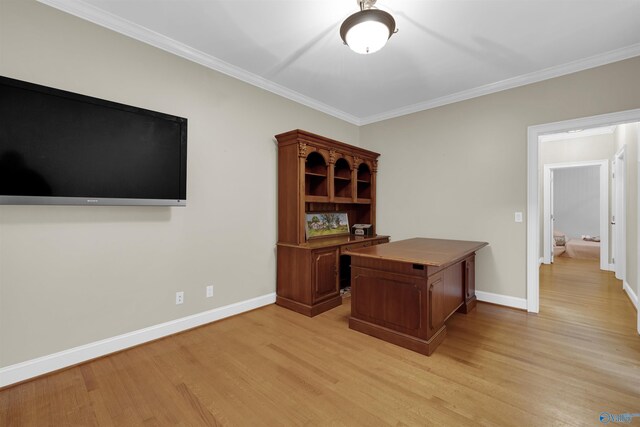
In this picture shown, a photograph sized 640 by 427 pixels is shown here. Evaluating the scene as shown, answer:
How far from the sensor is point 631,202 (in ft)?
11.8

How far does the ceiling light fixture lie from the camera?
1.91 m

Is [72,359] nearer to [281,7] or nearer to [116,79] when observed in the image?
[116,79]

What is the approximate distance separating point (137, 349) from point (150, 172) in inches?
60.8

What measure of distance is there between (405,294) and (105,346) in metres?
2.55

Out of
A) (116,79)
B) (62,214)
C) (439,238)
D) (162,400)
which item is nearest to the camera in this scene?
(162,400)

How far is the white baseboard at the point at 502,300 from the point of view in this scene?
334 cm

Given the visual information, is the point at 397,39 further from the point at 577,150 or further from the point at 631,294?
the point at 577,150

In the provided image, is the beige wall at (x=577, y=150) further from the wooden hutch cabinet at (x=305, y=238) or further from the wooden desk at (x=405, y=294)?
the wooden hutch cabinet at (x=305, y=238)

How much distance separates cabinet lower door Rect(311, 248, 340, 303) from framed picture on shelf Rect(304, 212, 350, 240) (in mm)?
466

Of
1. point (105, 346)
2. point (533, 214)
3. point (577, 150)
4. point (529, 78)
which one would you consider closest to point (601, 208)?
point (577, 150)

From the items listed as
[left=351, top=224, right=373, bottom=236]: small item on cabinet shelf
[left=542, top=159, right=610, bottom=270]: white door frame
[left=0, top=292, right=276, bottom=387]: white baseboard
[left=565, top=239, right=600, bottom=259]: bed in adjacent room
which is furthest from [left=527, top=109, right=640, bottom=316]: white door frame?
[left=565, top=239, right=600, bottom=259]: bed in adjacent room

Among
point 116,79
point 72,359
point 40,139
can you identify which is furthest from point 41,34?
point 72,359

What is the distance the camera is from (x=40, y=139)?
1.95 meters

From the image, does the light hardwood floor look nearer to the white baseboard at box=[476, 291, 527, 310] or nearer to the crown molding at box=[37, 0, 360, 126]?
the white baseboard at box=[476, 291, 527, 310]
